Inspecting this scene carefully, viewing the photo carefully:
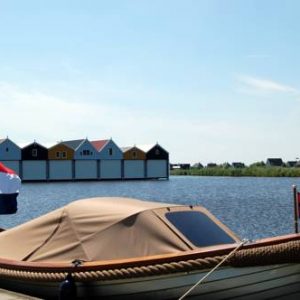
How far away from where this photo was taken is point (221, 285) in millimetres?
8156

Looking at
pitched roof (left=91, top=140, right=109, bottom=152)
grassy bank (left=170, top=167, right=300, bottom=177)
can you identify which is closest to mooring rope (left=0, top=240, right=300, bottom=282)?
pitched roof (left=91, top=140, right=109, bottom=152)

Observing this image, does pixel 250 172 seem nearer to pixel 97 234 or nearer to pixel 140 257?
pixel 97 234

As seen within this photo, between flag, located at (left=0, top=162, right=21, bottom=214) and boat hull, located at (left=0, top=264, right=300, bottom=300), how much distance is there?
11.5 feet

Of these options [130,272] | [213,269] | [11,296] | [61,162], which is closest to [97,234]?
[130,272]

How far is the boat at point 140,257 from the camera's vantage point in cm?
796

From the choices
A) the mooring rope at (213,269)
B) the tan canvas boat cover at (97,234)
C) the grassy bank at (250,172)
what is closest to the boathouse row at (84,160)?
the grassy bank at (250,172)

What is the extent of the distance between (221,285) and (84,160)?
4209 inches

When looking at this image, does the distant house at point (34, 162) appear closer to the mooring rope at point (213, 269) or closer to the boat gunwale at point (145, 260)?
the boat gunwale at point (145, 260)

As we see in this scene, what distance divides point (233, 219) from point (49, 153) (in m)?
78.9

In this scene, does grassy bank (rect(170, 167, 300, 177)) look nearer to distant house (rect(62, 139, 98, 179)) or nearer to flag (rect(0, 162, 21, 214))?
distant house (rect(62, 139, 98, 179))

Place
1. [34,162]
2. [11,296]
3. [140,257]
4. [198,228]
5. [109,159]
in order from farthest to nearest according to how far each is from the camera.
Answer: [109,159] < [34,162] < [11,296] < [198,228] < [140,257]

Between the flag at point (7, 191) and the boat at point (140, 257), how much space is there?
851mm

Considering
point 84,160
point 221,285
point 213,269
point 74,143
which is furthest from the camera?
point 74,143

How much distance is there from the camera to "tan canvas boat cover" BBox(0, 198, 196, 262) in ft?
29.8
